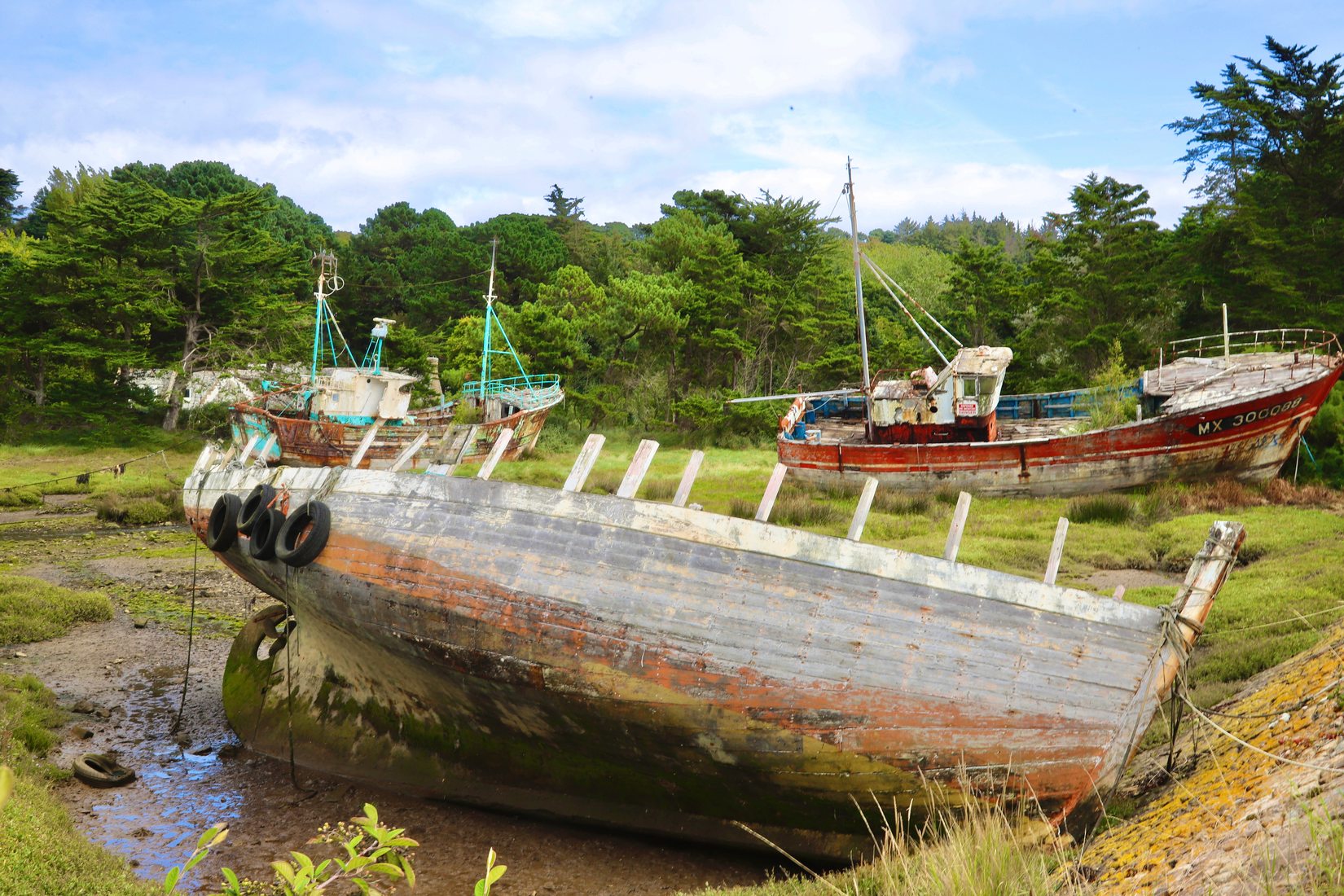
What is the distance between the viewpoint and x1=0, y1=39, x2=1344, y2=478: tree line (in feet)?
84.6

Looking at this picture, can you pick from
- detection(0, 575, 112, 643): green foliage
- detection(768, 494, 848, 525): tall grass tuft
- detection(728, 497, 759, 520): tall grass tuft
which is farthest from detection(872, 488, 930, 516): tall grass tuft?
detection(0, 575, 112, 643): green foliage

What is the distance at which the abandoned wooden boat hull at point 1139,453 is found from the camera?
58.3ft

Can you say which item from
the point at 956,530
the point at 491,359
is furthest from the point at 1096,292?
the point at 956,530

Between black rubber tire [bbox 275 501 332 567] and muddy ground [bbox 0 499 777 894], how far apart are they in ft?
7.26

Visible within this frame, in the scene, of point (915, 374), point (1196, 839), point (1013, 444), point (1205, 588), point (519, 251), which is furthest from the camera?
point (519, 251)

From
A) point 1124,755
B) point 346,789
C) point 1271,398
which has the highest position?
point 1271,398

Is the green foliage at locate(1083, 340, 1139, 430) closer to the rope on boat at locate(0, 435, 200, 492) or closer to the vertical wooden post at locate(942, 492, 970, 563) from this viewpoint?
the vertical wooden post at locate(942, 492, 970, 563)

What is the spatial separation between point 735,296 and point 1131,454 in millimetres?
17936

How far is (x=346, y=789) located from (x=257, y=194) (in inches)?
1400

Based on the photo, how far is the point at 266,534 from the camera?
834cm

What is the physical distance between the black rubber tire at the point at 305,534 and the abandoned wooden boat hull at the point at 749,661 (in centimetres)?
54

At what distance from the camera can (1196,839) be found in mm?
4633

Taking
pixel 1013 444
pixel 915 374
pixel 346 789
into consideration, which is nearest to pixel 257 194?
pixel 915 374

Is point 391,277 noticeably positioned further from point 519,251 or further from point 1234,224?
point 1234,224
